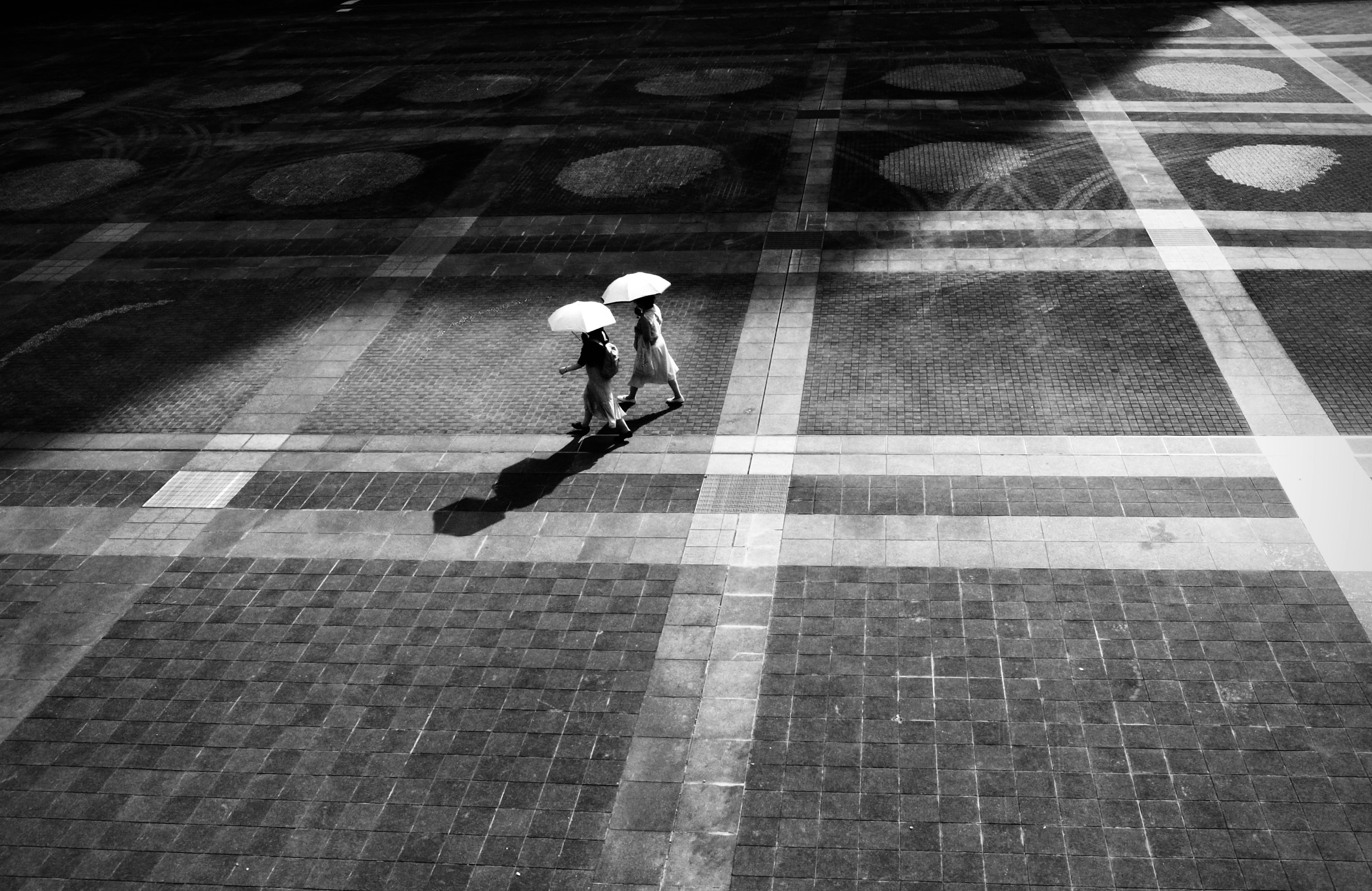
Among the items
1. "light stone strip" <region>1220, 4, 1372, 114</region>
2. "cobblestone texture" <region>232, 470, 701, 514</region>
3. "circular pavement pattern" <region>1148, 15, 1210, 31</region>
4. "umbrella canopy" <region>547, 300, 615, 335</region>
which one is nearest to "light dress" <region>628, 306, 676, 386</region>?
"umbrella canopy" <region>547, 300, 615, 335</region>

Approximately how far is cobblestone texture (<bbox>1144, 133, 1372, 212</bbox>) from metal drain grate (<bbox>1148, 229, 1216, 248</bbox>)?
3.87ft

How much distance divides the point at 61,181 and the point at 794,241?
17473 millimetres

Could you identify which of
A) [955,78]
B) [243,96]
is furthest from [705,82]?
[243,96]

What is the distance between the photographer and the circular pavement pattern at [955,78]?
25406mm

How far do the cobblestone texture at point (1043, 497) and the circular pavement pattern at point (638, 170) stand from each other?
1041cm

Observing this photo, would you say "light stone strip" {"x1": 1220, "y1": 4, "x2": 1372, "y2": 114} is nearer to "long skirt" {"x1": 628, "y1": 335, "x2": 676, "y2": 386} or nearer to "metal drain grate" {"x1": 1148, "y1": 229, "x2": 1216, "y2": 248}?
"metal drain grate" {"x1": 1148, "y1": 229, "x2": 1216, "y2": 248}

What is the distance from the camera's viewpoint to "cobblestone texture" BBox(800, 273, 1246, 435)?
516 inches

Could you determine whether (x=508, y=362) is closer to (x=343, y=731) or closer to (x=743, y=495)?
(x=743, y=495)

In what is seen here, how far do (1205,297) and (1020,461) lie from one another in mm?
5673

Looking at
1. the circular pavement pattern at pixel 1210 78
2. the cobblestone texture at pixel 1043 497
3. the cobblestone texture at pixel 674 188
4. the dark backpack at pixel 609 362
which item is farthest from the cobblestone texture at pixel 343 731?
the circular pavement pattern at pixel 1210 78

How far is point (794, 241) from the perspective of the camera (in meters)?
18.2

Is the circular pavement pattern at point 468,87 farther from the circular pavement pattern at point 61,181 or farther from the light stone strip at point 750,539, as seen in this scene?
the light stone strip at point 750,539

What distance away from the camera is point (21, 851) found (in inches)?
340

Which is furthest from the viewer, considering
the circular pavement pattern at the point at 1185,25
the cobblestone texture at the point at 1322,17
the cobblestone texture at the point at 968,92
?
the circular pavement pattern at the point at 1185,25
